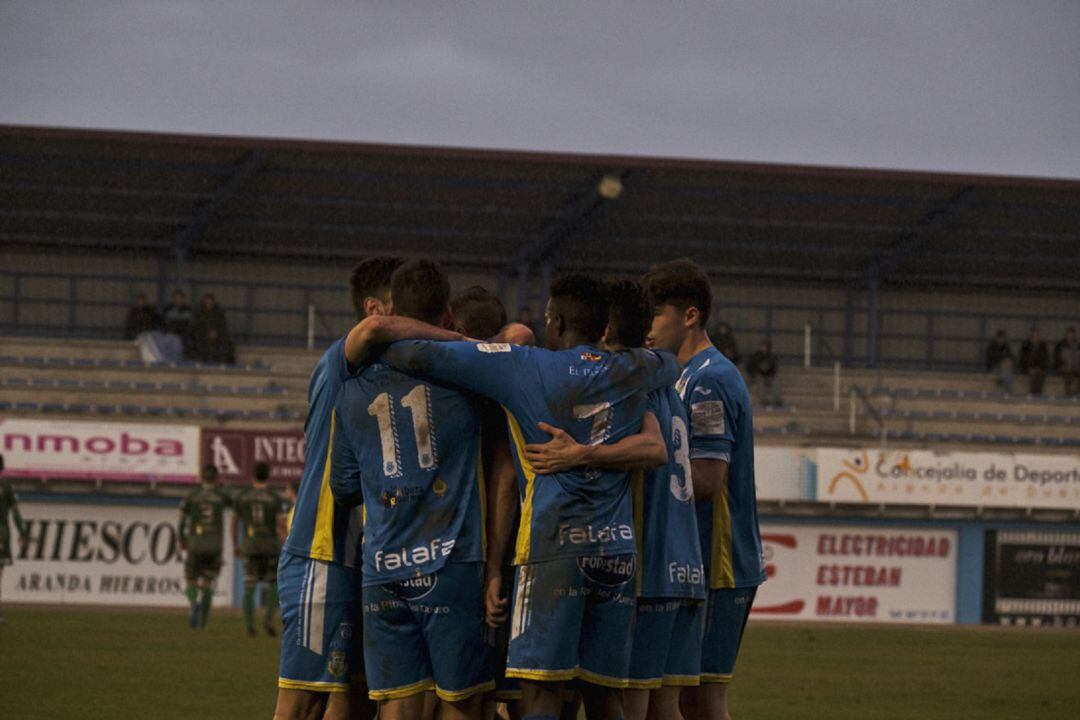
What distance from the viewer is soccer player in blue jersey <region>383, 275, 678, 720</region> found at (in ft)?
19.8

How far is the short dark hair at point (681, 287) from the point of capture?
7215 mm

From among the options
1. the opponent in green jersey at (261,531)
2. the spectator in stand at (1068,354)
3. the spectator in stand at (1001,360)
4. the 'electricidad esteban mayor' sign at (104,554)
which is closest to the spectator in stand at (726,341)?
the spectator in stand at (1001,360)

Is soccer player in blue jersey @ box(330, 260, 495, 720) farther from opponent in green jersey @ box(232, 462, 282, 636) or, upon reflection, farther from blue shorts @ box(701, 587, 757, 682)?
opponent in green jersey @ box(232, 462, 282, 636)

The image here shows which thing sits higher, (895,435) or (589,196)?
(589,196)

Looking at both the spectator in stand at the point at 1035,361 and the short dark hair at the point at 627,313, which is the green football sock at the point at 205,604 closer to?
the short dark hair at the point at 627,313

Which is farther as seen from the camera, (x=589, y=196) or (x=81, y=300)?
(x=81, y=300)

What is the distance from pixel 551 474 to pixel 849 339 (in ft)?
123

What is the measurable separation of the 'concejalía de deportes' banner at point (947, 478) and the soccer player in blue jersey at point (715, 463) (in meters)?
23.8

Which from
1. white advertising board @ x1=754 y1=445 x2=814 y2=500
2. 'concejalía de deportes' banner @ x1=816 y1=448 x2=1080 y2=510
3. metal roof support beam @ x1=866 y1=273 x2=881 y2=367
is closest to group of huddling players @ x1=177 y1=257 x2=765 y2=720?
white advertising board @ x1=754 y1=445 x2=814 y2=500

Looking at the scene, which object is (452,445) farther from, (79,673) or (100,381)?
(100,381)

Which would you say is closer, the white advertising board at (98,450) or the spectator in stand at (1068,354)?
the white advertising board at (98,450)

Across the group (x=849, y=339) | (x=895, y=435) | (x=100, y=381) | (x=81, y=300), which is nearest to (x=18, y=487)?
(x=100, y=381)

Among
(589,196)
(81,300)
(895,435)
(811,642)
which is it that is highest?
(589,196)

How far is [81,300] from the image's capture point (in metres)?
40.4
